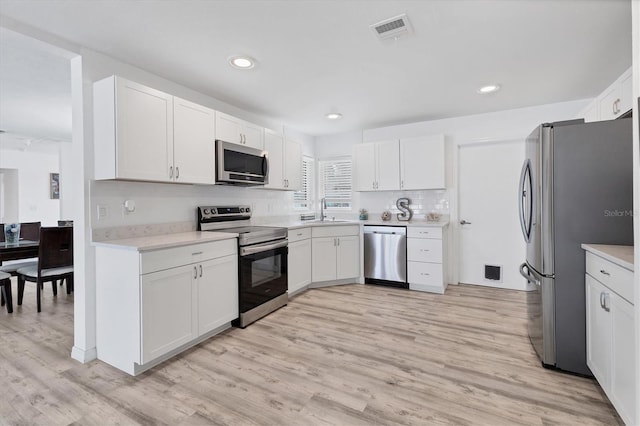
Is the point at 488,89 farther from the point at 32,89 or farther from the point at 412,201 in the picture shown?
the point at 32,89

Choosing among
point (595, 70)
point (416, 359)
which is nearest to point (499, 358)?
point (416, 359)

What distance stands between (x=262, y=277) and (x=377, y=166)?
2488 mm

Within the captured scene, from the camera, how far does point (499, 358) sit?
89.9 inches

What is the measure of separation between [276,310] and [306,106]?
8.07 ft

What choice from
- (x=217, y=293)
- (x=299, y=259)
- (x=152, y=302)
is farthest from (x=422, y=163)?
(x=152, y=302)

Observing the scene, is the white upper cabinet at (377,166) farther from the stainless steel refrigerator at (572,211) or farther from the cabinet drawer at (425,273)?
the stainless steel refrigerator at (572,211)

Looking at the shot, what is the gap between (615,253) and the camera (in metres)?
1.65

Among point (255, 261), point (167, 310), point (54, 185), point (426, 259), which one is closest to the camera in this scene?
point (167, 310)

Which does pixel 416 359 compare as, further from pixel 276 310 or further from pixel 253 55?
pixel 253 55

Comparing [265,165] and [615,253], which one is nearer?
[615,253]

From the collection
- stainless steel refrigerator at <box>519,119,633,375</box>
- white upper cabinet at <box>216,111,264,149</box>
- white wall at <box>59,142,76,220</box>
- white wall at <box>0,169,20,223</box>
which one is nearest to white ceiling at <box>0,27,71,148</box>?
white wall at <box>59,142,76,220</box>

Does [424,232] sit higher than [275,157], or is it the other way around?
[275,157]

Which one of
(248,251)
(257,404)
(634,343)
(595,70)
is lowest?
(257,404)

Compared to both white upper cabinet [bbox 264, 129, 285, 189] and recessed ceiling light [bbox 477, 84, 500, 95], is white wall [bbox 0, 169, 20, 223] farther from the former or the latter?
recessed ceiling light [bbox 477, 84, 500, 95]
